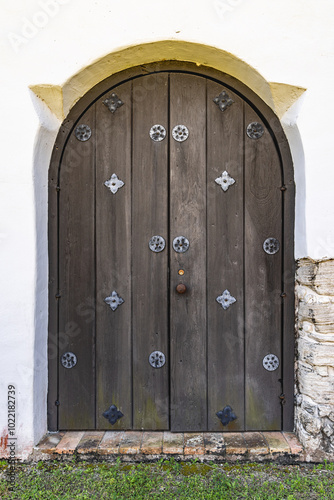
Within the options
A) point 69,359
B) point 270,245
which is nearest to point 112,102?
point 270,245

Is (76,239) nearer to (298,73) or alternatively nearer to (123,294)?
(123,294)

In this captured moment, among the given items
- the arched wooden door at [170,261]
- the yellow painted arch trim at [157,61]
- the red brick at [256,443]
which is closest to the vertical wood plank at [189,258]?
the arched wooden door at [170,261]

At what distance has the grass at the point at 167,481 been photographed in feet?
5.19

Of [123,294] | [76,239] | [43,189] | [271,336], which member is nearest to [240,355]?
[271,336]

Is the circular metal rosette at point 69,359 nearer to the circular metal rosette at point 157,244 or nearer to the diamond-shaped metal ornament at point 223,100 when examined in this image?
the circular metal rosette at point 157,244

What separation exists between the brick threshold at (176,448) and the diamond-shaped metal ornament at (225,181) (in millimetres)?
1343

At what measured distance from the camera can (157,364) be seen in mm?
1994

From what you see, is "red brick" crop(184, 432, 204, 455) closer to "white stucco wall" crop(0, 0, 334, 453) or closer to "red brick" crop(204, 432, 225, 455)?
"red brick" crop(204, 432, 225, 455)

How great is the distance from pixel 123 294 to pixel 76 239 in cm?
40

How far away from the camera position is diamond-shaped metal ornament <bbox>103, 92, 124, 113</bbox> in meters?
1.98

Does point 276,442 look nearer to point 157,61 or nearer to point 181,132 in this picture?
point 181,132

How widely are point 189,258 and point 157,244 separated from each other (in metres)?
0.19

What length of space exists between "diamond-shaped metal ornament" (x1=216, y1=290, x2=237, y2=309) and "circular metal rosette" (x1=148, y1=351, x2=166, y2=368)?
17.1 inches

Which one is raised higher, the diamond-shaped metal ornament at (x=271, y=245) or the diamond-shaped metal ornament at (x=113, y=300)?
the diamond-shaped metal ornament at (x=271, y=245)
